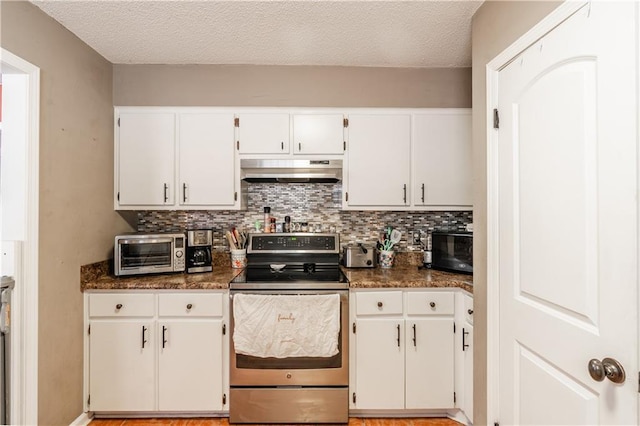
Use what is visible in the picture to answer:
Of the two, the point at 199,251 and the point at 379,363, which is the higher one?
the point at 199,251

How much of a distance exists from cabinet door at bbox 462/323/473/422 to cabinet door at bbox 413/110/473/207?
1.02 meters

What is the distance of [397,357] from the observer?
2098mm

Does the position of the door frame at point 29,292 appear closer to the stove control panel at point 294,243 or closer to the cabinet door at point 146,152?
the cabinet door at point 146,152

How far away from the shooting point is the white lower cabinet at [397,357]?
2.10 metres

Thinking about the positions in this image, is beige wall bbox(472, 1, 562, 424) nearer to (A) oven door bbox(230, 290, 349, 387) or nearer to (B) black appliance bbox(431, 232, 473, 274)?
(B) black appliance bbox(431, 232, 473, 274)

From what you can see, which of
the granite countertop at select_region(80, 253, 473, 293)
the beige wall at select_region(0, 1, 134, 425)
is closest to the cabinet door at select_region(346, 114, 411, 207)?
the granite countertop at select_region(80, 253, 473, 293)

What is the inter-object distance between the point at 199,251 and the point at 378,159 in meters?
1.52

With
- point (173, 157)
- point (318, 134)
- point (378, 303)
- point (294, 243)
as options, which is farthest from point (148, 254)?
point (378, 303)

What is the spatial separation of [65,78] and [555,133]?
256cm

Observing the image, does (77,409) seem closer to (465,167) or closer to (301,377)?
(301,377)

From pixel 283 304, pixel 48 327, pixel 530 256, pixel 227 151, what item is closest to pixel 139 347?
pixel 48 327

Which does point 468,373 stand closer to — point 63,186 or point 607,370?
point 607,370

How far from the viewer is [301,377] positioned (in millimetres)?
2068

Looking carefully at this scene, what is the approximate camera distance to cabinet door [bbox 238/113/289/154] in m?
2.46
